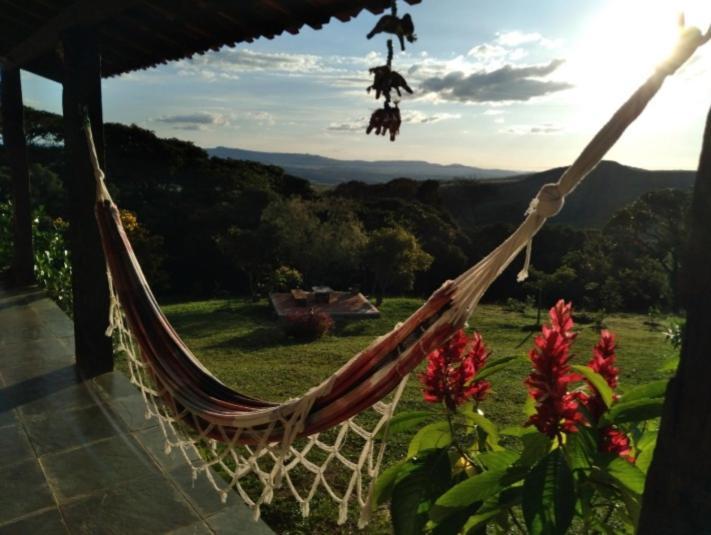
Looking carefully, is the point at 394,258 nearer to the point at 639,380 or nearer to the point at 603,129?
the point at 639,380

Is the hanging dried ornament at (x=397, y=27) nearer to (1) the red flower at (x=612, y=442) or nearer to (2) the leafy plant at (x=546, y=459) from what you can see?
(2) the leafy plant at (x=546, y=459)

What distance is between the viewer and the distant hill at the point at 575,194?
33875 millimetres

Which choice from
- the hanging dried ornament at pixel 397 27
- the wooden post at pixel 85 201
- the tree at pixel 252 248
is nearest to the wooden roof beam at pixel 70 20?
the wooden post at pixel 85 201

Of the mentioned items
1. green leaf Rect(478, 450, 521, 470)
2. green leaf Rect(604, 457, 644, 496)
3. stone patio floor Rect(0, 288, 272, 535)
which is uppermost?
green leaf Rect(604, 457, 644, 496)

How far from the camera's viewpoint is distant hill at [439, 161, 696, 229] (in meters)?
33.9

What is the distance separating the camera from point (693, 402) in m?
0.64

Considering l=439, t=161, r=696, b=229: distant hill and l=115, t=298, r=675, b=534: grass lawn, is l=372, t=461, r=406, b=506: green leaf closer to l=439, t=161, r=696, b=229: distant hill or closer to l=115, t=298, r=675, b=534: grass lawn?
l=115, t=298, r=675, b=534: grass lawn

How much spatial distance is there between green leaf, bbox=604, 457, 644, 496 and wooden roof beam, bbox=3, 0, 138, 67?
2293 mm

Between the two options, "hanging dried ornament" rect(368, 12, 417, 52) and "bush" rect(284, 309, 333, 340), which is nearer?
"hanging dried ornament" rect(368, 12, 417, 52)

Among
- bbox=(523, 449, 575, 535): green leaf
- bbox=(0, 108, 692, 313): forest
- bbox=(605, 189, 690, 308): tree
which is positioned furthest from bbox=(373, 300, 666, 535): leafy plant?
bbox=(605, 189, 690, 308): tree

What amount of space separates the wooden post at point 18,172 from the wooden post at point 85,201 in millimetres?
2162

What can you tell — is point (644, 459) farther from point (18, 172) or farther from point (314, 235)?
point (314, 235)

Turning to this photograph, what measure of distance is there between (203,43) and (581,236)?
19.5m

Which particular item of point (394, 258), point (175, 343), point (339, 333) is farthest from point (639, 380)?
point (394, 258)
